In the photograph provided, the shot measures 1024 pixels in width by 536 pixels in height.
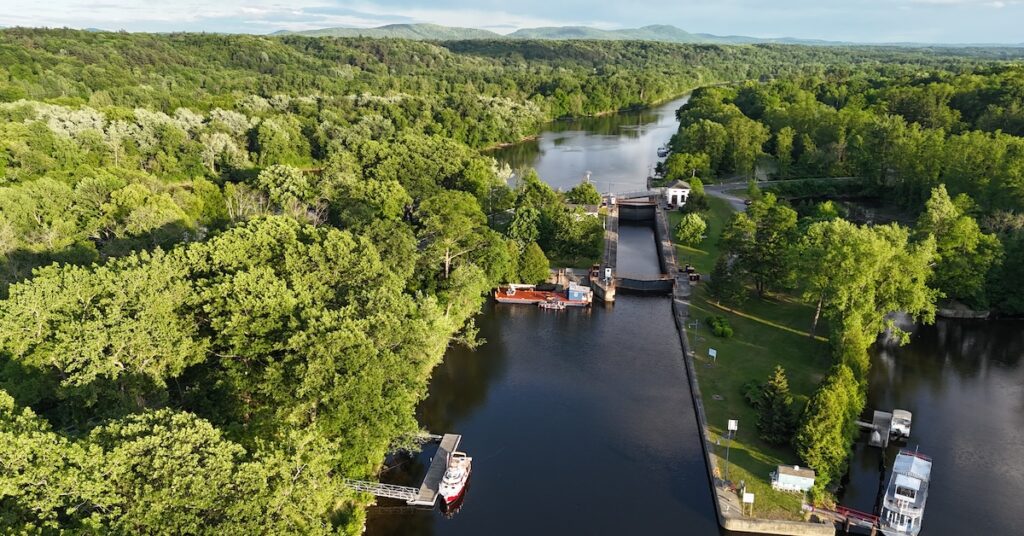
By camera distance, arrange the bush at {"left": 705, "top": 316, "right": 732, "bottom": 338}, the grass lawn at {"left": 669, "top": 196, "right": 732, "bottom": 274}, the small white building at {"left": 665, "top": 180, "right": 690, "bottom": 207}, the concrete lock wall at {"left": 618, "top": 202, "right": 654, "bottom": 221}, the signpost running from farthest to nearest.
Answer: the concrete lock wall at {"left": 618, "top": 202, "right": 654, "bottom": 221}
the small white building at {"left": 665, "top": 180, "right": 690, "bottom": 207}
the grass lawn at {"left": 669, "top": 196, "right": 732, "bottom": 274}
the bush at {"left": 705, "top": 316, "right": 732, "bottom": 338}
the signpost

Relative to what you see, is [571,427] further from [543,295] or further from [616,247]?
[616,247]

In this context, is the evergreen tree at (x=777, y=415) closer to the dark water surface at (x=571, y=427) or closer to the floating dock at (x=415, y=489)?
the dark water surface at (x=571, y=427)

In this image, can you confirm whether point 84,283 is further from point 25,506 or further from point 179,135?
point 179,135

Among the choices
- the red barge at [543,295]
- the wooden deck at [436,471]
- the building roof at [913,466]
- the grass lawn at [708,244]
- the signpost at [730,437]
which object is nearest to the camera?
the building roof at [913,466]

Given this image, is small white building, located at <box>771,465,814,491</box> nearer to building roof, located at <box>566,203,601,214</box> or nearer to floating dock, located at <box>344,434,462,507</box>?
floating dock, located at <box>344,434,462,507</box>

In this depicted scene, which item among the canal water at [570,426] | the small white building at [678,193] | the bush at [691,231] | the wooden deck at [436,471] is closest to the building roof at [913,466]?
the canal water at [570,426]

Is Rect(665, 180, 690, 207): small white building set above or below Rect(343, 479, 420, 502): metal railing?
above

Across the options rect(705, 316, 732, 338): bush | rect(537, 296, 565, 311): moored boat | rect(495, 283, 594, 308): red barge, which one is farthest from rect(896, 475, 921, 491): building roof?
rect(537, 296, 565, 311): moored boat
